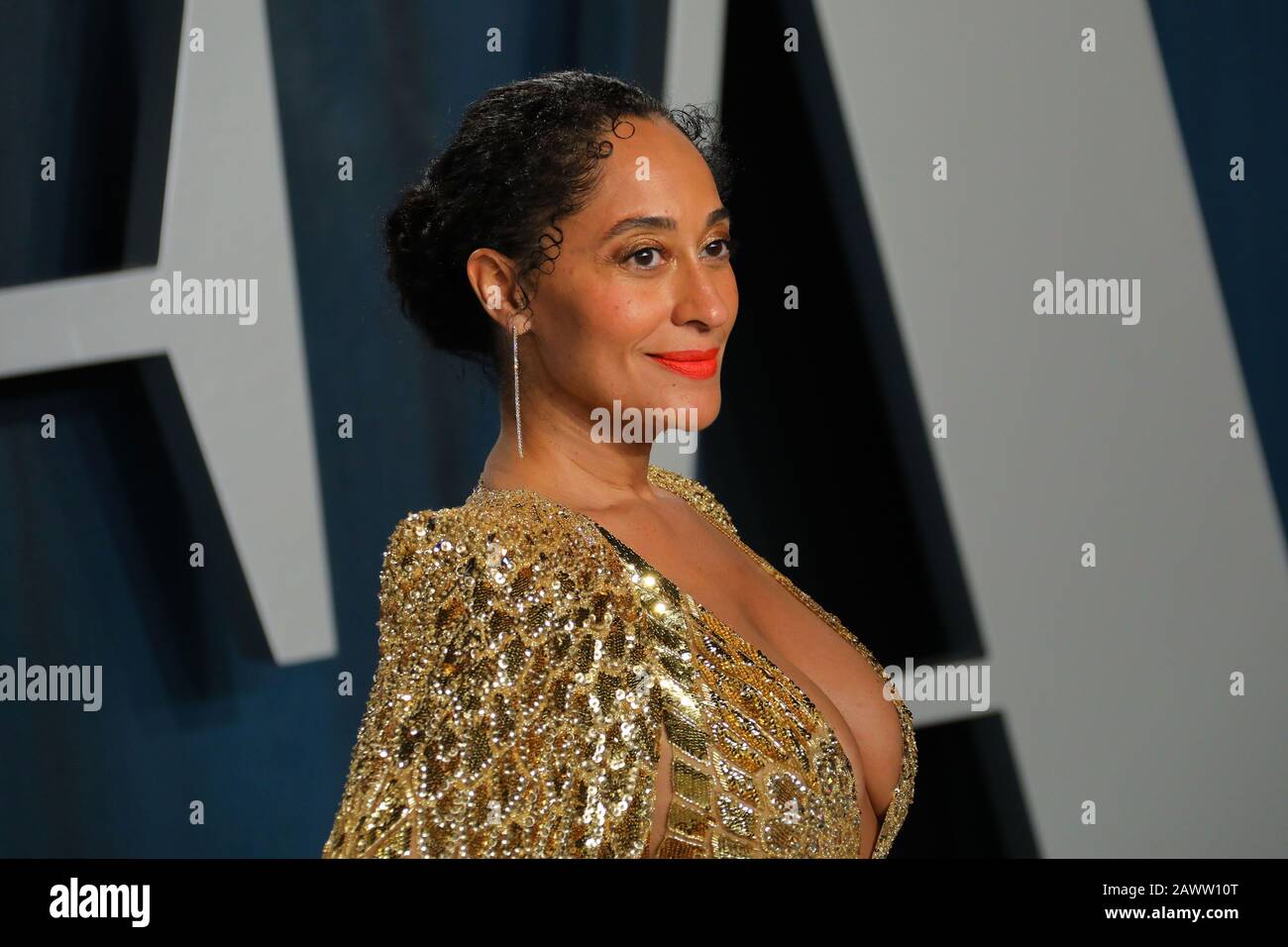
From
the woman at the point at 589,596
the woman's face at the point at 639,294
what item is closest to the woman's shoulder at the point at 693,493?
the woman at the point at 589,596

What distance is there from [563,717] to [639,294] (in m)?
0.53

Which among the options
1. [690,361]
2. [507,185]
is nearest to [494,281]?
[507,185]

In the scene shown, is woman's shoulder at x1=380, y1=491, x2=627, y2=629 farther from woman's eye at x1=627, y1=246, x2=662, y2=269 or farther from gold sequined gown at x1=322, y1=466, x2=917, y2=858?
woman's eye at x1=627, y1=246, x2=662, y2=269

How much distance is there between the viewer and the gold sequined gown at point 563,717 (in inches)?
58.6

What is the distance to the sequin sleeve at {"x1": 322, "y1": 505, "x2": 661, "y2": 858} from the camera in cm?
148

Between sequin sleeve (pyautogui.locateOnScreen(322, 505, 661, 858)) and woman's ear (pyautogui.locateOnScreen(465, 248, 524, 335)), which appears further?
woman's ear (pyautogui.locateOnScreen(465, 248, 524, 335))

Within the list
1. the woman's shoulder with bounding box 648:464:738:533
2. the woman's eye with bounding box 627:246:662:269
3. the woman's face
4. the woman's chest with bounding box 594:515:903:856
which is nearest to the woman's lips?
the woman's face

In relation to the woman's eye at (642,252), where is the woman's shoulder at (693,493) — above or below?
below

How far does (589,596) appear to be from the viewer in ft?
5.25

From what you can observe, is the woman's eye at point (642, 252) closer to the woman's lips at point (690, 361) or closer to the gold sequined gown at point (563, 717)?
the woman's lips at point (690, 361)

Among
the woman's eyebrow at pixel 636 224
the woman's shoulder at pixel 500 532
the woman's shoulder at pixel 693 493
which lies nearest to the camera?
the woman's shoulder at pixel 500 532

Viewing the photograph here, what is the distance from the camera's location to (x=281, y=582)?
9.11ft
